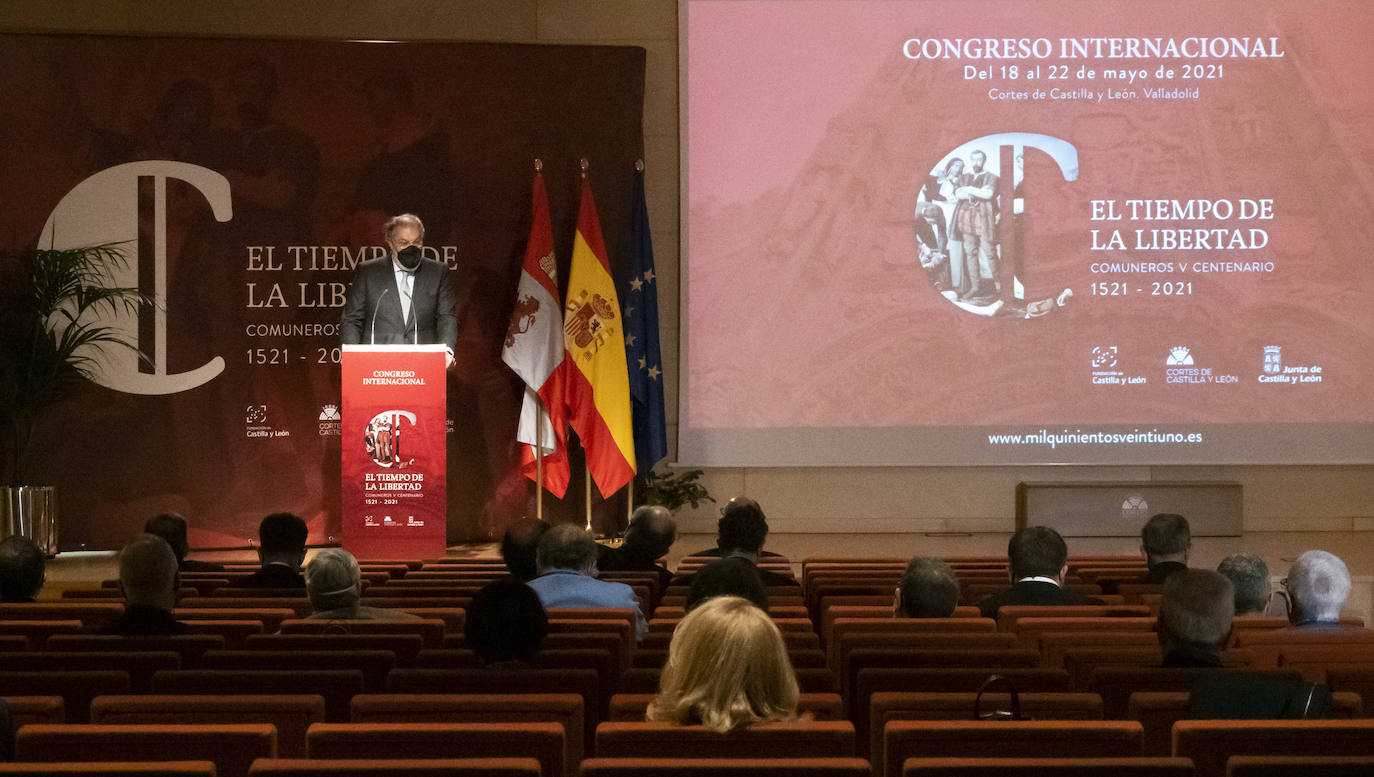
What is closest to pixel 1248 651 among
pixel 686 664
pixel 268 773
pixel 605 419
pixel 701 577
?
pixel 701 577

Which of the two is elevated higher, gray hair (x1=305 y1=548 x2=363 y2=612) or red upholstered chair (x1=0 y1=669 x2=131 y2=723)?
gray hair (x1=305 y1=548 x2=363 y2=612)

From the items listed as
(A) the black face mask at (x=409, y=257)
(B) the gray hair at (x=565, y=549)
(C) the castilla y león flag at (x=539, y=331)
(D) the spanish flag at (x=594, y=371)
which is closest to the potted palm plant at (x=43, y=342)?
(A) the black face mask at (x=409, y=257)

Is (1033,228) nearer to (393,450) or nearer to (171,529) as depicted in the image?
(393,450)

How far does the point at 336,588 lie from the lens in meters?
4.14

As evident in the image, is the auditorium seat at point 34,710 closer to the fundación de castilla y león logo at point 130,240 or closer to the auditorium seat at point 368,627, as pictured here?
the auditorium seat at point 368,627

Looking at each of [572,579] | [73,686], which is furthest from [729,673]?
[572,579]

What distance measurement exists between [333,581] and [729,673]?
2.07 meters

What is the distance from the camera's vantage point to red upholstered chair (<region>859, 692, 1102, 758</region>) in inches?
109

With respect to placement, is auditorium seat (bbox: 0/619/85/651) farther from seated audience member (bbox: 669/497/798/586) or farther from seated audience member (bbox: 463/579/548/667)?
seated audience member (bbox: 669/497/798/586)

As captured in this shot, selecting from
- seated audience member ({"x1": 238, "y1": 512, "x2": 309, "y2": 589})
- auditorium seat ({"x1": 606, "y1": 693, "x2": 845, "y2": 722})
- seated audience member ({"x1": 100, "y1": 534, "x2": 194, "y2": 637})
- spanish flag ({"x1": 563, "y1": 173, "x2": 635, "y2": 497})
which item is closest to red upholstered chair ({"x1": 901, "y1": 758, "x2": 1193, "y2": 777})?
auditorium seat ({"x1": 606, "y1": 693, "x2": 845, "y2": 722})

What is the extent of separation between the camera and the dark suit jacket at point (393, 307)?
8211 millimetres

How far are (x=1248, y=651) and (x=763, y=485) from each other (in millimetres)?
6084

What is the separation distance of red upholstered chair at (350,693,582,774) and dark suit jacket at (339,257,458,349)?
5.60 m

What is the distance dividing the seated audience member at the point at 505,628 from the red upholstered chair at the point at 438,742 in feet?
2.65
